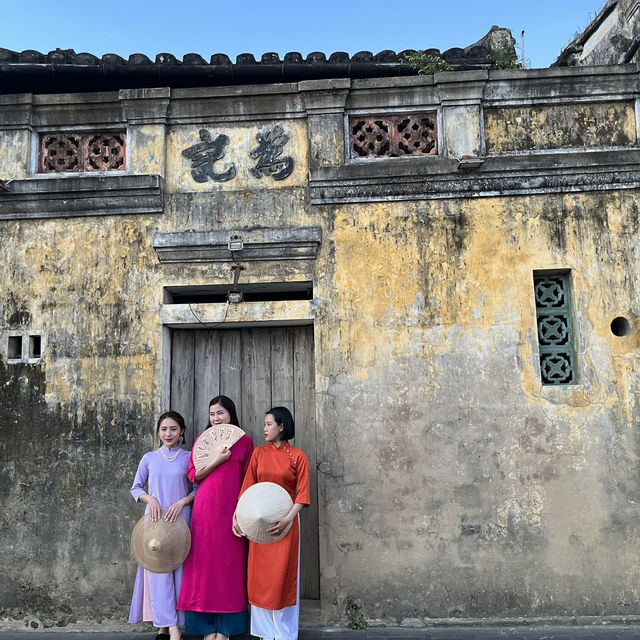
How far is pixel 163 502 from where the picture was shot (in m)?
4.68

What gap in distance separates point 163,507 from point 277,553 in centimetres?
88

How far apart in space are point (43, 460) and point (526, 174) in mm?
4358

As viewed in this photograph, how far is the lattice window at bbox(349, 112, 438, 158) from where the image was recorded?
544 cm

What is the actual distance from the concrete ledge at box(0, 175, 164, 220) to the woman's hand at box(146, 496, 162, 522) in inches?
89.4

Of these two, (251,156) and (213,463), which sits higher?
(251,156)

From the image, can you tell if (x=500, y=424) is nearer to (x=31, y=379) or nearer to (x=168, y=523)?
(x=168, y=523)

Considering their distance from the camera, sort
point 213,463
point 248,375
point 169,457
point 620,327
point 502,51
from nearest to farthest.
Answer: point 213,463, point 169,457, point 620,327, point 248,375, point 502,51

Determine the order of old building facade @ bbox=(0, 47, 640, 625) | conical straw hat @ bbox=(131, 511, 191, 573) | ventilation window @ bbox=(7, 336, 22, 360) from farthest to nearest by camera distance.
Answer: ventilation window @ bbox=(7, 336, 22, 360), old building facade @ bbox=(0, 47, 640, 625), conical straw hat @ bbox=(131, 511, 191, 573)

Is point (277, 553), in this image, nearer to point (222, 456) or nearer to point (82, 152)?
point (222, 456)

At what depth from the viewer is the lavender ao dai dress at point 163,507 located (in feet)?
14.8

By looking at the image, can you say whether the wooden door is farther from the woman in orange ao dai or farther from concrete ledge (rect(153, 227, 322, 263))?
the woman in orange ao dai

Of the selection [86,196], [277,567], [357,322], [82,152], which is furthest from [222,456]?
[82,152]

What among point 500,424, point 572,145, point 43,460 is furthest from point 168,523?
point 572,145

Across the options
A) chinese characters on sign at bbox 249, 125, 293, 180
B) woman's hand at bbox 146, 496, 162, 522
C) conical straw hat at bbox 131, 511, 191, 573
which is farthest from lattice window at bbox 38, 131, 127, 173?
conical straw hat at bbox 131, 511, 191, 573
